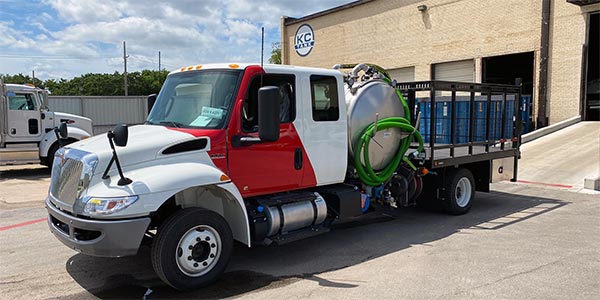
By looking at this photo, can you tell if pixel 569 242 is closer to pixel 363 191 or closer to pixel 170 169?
pixel 363 191

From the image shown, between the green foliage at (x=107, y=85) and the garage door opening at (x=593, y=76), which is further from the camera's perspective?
the green foliage at (x=107, y=85)

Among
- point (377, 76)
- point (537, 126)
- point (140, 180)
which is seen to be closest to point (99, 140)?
point (140, 180)

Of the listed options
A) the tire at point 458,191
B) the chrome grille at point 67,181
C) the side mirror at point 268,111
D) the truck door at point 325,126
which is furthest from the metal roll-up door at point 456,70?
the chrome grille at point 67,181

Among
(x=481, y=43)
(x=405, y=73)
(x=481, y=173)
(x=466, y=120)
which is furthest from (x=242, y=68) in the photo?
(x=405, y=73)

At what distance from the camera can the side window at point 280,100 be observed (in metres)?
5.29

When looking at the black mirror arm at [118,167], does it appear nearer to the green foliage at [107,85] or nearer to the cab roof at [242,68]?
the cab roof at [242,68]

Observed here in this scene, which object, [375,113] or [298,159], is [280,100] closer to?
[298,159]

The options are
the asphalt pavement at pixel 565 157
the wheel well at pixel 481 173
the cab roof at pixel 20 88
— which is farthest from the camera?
the cab roof at pixel 20 88

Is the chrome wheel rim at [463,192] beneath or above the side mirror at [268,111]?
beneath

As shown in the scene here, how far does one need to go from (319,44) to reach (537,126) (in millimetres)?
16098

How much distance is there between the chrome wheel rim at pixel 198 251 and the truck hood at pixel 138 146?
2.86 feet

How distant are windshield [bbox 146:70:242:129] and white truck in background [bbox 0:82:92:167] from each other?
9689 mm

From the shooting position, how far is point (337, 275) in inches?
207

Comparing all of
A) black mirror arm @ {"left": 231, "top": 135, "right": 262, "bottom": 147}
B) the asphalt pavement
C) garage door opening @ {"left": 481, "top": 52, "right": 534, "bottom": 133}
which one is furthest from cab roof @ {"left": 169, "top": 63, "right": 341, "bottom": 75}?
garage door opening @ {"left": 481, "top": 52, "right": 534, "bottom": 133}
